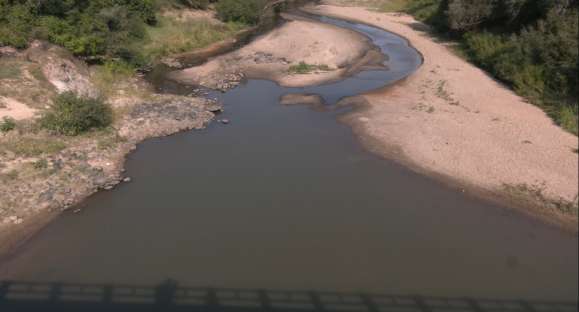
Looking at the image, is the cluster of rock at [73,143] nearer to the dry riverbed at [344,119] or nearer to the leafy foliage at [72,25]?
the dry riverbed at [344,119]

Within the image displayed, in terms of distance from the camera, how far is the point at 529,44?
24.4 m

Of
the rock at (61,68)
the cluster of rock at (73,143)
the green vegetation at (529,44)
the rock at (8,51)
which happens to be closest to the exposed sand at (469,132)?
the green vegetation at (529,44)

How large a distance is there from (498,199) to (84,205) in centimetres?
1562

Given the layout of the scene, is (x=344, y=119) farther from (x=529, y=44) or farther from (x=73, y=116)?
(x=73, y=116)

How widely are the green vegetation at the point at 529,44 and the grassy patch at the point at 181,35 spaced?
2081cm

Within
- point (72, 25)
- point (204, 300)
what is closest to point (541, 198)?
point (204, 300)

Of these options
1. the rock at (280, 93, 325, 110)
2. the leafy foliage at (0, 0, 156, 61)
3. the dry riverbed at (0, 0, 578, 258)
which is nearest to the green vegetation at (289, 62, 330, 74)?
the dry riverbed at (0, 0, 578, 258)

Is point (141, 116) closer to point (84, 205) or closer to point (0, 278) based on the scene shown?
point (84, 205)

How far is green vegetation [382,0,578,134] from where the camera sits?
2020 centimetres

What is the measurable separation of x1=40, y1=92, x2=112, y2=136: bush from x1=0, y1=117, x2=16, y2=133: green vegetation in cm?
118

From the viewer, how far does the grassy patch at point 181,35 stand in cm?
3450

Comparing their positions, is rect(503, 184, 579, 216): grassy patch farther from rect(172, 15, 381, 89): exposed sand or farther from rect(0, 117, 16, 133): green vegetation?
rect(0, 117, 16, 133): green vegetation

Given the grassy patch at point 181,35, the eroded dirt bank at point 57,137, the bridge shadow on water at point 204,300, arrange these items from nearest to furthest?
the bridge shadow on water at point 204,300
the eroded dirt bank at point 57,137
the grassy patch at point 181,35

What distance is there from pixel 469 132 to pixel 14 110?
22.2 m
